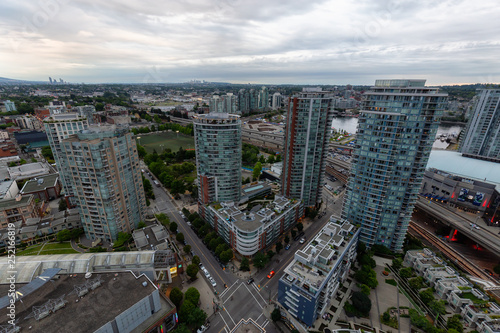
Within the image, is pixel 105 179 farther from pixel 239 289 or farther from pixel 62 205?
pixel 239 289

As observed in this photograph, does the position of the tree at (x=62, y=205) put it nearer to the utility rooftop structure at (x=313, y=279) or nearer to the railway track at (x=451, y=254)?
the utility rooftop structure at (x=313, y=279)

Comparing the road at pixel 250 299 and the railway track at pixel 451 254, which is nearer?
the road at pixel 250 299

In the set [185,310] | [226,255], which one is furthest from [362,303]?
[185,310]

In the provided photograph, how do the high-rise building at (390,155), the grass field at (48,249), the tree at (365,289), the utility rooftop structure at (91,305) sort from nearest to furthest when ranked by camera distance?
the utility rooftop structure at (91,305) < the tree at (365,289) < the high-rise building at (390,155) < the grass field at (48,249)

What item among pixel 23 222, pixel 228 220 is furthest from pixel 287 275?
pixel 23 222

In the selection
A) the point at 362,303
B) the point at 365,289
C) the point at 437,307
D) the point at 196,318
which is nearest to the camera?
the point at 196,318

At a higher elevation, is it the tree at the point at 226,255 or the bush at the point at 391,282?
the tree at the point at 226,255

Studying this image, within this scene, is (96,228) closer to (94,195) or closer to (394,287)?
(94,195)

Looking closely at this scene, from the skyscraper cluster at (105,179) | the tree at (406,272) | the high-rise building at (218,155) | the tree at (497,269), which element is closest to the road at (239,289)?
the high-rise building at (218,155)
